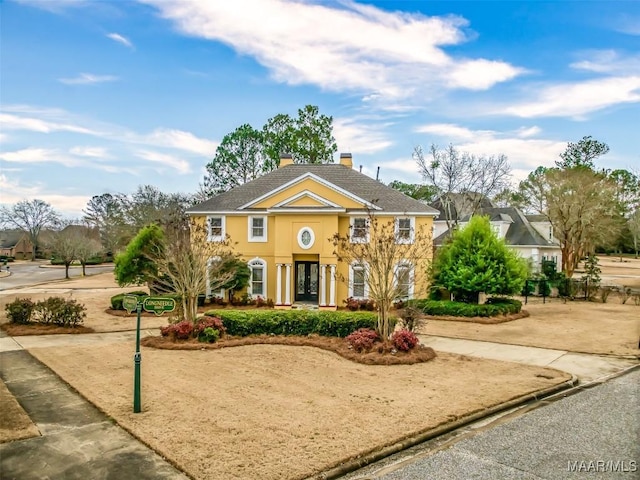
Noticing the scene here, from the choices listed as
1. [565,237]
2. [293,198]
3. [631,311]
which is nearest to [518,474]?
[293,198]

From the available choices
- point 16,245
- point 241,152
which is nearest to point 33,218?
point 16,245

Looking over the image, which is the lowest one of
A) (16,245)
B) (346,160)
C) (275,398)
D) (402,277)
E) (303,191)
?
(275,398)

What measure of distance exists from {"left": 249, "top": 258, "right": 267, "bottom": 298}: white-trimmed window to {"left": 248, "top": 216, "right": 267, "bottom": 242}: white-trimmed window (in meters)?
1.17

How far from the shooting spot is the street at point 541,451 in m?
6.70

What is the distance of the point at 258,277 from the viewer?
86.0 feet

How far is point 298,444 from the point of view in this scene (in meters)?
7.50

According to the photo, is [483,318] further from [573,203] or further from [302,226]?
[573,203]

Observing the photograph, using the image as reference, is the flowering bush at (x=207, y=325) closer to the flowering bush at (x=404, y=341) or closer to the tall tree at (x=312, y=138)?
the flowering bush at (x=404, y=341)

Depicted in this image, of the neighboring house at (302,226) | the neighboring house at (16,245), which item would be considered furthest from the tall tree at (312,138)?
the neighboring house at (16,245)

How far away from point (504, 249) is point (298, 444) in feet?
58.8

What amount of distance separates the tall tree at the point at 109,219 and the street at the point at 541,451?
49.0m

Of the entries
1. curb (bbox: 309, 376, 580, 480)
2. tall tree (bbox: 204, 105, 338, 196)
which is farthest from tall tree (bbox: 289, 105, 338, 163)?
curb (bbox: 309, 376, 580, 480)

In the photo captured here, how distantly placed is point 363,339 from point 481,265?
10497 millimetres

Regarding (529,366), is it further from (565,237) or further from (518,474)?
(565,237)
